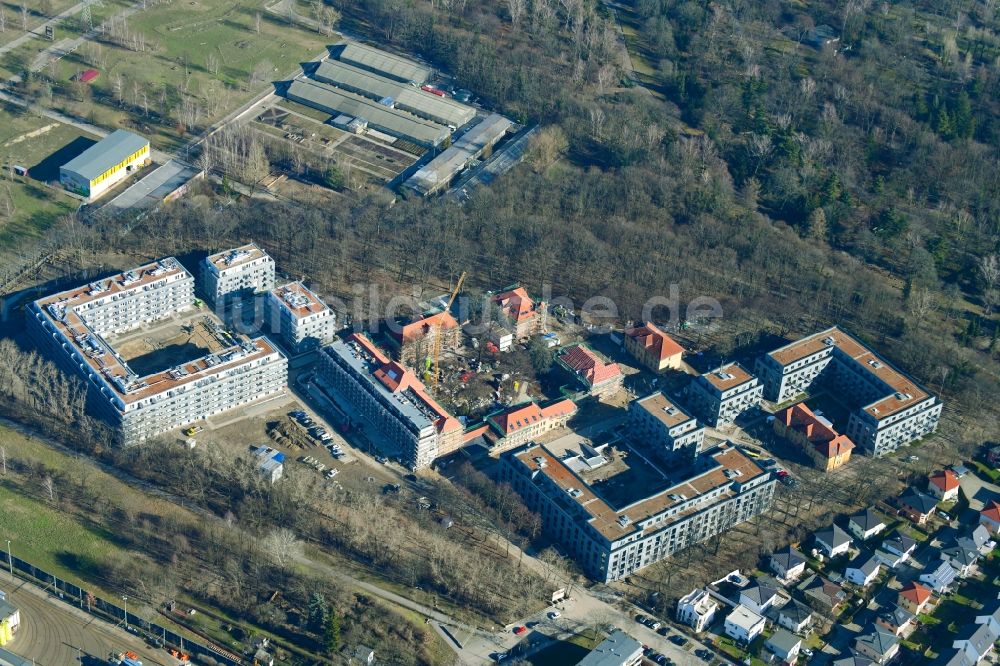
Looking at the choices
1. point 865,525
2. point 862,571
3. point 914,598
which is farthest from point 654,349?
point 914,598

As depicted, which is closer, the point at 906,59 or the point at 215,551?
the point at 215,551

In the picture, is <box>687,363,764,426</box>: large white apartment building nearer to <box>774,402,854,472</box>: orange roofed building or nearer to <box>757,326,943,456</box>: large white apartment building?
<box>774,402,854,472</box>: orange roofed building

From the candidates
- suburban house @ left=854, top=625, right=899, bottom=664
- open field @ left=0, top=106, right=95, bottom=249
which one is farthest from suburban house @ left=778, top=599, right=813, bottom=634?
open field @ left=0, top=106, right=95, bottom=249

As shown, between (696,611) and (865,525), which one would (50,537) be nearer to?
(696,611)

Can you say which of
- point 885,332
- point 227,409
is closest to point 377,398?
point 227,409

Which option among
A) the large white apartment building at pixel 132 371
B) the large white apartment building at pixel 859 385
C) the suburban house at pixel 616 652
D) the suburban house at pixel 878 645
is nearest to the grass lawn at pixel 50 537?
the large white apartment building at pixel 132 371

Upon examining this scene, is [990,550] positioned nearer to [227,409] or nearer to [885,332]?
[885,332]
